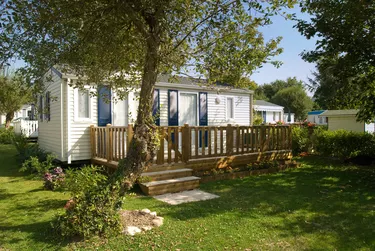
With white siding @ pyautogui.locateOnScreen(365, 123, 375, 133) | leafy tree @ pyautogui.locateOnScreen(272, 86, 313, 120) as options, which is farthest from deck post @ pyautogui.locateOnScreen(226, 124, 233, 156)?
leafy tree @ pyautogui.locateOnScreen(272, 86, 313, 120)

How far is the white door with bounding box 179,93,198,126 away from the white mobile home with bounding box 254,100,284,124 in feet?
55.6

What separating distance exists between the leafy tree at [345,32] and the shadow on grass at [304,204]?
2.74 m

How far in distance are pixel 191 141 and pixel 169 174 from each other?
50.7 inches

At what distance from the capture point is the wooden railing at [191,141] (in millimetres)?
7238

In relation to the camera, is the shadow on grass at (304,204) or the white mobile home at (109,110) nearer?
the shadow on grass at (304,204)

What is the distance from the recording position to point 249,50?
5520mm

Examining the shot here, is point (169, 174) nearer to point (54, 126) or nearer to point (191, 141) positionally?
point (191, 141)

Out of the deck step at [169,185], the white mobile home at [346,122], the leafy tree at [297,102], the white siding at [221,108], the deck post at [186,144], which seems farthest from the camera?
the leafy tree at [297,102]

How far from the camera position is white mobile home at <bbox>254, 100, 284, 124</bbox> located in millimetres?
28472

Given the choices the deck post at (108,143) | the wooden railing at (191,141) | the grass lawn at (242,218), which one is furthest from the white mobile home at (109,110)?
the grass lawn at (242,218)

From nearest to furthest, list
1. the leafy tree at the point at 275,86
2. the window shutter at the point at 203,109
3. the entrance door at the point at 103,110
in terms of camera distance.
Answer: the entrance door at the point at 103,110
the window shutter at the point at 203,109
the leafy tree at the point at 275,86

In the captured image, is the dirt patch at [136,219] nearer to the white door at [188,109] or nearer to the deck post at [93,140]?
the deck post at [93,140]

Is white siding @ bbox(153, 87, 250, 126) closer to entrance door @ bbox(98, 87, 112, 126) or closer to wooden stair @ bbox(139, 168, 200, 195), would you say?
entrance door @ bbox(98, 87, 112, 126)

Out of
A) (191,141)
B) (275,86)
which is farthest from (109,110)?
(275,86)
